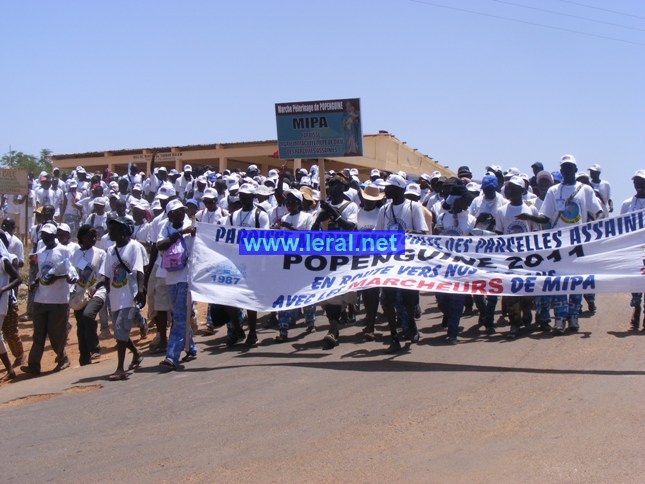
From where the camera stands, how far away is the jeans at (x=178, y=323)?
9.25m

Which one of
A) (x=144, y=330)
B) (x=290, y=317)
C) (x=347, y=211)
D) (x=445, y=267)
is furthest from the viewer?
(x=144, y=330)

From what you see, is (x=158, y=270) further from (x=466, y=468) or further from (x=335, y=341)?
(x=466, y=468)

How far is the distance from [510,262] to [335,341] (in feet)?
8.07

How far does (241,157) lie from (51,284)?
19.6 meters

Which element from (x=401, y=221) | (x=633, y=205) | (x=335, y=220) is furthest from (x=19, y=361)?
(x=633, y=205)

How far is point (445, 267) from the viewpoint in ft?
29.4

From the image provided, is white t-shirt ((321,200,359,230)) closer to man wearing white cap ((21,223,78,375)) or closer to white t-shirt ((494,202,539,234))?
white t-shirt ((494,202,539,234))

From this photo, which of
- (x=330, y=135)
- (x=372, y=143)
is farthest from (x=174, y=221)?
(x=372, y=143)

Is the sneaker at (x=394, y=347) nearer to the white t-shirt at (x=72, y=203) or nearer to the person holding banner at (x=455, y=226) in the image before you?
the person holding banner at (x=455, y=226)

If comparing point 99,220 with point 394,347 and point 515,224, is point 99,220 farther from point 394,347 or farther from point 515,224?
point 515,224

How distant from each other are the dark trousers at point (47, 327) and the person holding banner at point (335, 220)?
3880mm

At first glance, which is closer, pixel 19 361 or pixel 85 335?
pixel 85 335

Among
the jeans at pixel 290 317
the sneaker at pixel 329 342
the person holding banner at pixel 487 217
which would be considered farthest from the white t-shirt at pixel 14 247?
the person holding banner at pixel 487 217

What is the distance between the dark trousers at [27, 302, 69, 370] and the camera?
10594 mm
